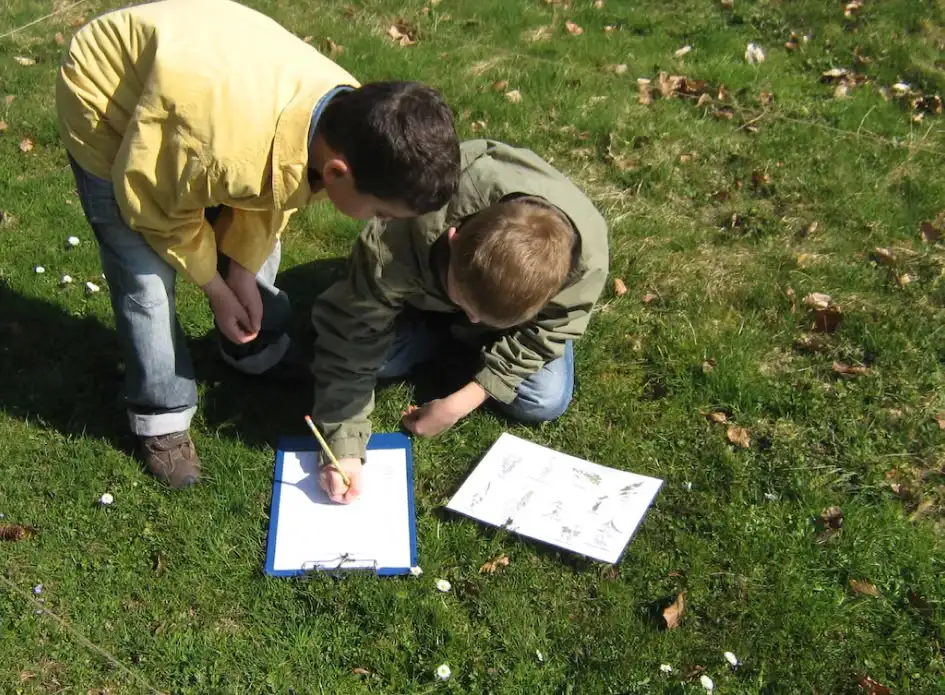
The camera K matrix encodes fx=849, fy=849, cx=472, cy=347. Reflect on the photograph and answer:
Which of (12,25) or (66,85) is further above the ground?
(66,85)

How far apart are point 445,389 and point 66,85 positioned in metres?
1.81

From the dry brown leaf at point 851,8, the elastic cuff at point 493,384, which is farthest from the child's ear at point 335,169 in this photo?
the dry brown leaf at point 851,8

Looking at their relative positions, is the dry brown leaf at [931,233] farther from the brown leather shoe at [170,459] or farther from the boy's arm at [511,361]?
the brown leather shoe at [170,459]

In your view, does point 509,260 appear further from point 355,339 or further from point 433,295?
point 355,339

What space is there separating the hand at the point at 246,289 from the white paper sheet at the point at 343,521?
559mm

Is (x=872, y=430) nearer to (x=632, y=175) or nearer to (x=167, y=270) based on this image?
(x=632, y=175)

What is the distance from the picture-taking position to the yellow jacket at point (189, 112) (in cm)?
234

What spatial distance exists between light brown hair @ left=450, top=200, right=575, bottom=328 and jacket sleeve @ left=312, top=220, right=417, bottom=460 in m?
0.42

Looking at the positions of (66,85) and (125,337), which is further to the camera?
(125,337)

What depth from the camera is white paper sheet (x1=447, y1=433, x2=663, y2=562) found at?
3.05m

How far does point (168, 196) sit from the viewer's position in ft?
8.18

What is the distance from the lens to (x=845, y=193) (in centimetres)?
480

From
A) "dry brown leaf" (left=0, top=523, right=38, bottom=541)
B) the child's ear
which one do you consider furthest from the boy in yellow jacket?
"dry brown leaf" (left=0, top=523, right=38, bottom=541)

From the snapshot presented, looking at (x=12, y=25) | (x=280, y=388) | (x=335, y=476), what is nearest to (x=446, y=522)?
(x=335, y=476)
